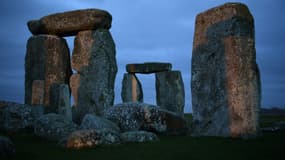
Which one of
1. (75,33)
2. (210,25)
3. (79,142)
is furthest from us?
(75,33)

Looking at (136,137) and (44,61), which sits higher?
(44,61)

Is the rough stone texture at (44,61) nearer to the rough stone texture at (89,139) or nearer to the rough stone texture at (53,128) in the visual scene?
A: the rough stone texture at (53,128)

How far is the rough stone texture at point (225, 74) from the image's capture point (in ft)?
22.3

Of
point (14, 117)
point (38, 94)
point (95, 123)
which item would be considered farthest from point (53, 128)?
point (38, 94)

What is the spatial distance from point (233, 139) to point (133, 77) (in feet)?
40.9

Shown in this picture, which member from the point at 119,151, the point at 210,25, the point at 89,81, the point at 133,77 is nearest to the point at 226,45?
the point at 210,25

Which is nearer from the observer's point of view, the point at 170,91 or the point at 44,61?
the point at 44,61

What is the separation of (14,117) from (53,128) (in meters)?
2.58

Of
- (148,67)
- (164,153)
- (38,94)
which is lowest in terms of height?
(164,153)

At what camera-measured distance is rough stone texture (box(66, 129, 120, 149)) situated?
5514 millimetres

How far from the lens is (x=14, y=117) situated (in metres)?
9.13

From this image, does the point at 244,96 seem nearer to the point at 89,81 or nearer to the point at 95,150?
the point at 95,150

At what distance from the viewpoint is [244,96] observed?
6.77m

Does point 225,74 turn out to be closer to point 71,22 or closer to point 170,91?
point 71,22
